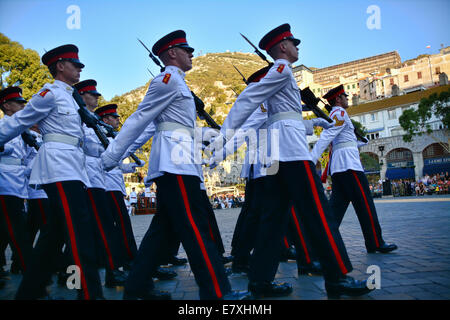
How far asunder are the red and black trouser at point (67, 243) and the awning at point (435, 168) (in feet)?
144

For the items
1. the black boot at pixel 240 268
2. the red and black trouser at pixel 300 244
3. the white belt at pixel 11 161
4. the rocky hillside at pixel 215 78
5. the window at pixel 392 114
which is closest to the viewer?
the red and black trouser at pixel 300 244

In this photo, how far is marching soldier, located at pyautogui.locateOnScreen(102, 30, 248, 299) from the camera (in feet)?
8.29

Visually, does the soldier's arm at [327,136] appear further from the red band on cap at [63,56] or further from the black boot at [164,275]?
the red band on cap at [63,56]

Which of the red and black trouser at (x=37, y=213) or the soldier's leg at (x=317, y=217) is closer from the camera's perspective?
the soldier's leg at (x=317, y=217)

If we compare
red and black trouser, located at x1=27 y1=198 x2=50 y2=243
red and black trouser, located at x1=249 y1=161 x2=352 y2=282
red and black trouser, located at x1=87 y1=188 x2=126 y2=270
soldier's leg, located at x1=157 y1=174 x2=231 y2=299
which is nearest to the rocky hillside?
red and black trouser, located at x1=27 y1=198 x2=50 y2=243

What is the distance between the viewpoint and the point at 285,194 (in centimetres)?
311

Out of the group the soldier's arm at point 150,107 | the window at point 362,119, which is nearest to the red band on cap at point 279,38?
the soldier's arm at point 150,107

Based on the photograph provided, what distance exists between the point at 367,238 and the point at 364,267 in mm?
1070

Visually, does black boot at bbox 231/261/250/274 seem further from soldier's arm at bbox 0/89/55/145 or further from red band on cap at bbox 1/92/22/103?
red band on cap at bbox 1/92/22/103

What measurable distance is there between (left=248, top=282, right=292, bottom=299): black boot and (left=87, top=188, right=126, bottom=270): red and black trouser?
1890 mm

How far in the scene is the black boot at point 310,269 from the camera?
3.76m

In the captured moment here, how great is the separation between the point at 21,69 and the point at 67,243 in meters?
26.9

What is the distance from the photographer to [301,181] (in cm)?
296
